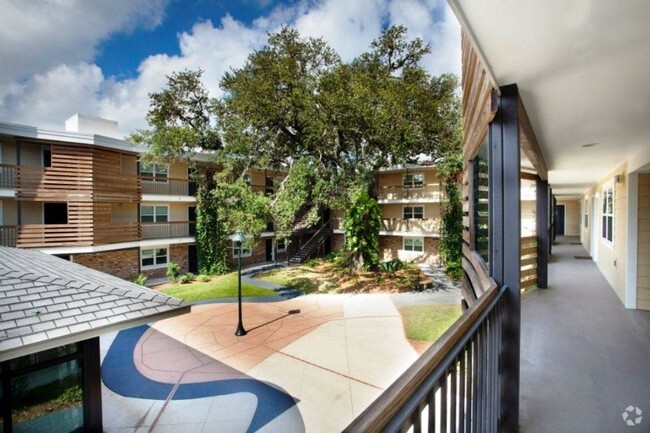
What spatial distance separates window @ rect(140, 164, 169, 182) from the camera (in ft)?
43.3

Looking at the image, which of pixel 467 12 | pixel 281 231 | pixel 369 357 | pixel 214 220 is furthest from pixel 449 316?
pixel 214 220

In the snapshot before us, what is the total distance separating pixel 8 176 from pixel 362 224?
41.9 feet

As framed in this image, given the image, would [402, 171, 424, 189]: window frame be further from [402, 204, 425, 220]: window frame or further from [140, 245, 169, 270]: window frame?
[140, 245, 169, 270]: window frame

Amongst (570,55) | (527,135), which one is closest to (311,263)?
(527,135)

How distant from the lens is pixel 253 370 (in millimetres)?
5555

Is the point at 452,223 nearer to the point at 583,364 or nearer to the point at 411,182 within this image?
the point at 411,182

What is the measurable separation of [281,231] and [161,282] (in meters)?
5.96

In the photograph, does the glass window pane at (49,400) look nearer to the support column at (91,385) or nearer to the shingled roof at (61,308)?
the support column at (91,385)

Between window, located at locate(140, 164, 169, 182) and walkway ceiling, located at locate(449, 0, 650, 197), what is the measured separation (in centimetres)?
1375

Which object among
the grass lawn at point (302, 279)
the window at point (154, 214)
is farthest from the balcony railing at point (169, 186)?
the grass lawn at point (302, 279)

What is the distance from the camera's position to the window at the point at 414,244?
1685cm

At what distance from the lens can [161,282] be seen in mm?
12844

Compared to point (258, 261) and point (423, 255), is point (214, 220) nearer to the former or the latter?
point (258, 261)

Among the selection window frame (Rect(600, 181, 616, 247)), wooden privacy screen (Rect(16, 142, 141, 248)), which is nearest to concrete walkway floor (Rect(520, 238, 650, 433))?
window frame (Rect(600, 181, 616, 247))
